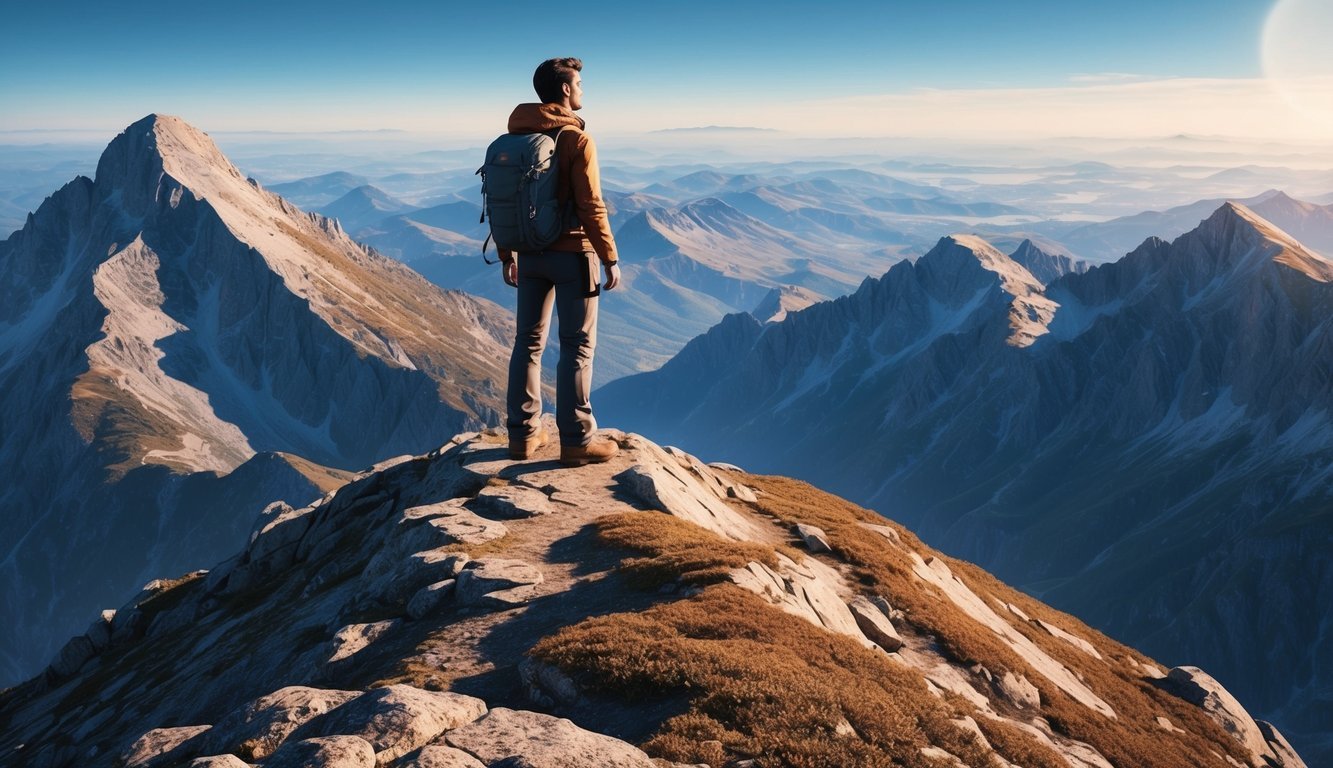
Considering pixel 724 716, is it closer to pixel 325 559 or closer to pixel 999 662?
pixel 999 662

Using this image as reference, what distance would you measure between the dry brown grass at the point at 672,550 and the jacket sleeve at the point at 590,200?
22.6 feet

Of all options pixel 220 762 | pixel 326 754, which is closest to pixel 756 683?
pixel 326 754

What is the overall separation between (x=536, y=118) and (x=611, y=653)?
42.2 ft

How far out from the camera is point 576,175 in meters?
20.8

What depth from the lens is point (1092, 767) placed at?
67.6ft

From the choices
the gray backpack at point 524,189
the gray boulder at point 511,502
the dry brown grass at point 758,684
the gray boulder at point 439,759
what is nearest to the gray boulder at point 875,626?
the dry brown grass at point 758,684

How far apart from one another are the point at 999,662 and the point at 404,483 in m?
25.2

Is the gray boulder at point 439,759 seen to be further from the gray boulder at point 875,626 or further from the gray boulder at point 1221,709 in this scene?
the gray boulder at point 1221,709

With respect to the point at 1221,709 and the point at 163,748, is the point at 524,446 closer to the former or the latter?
the point at 163,748

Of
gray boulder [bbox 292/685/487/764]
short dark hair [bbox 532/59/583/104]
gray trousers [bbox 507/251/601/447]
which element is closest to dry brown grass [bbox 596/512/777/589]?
gray trousers [bbox 507/251/601/447]

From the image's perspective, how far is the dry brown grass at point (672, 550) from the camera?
64.3ft

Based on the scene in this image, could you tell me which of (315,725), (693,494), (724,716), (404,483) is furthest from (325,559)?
(724,716)

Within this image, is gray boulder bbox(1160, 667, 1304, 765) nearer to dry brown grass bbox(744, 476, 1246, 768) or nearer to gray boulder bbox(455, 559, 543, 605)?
dry brown grass bbox(744, 476, 1246, 768)

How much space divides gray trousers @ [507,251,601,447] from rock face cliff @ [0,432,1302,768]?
8.48 feet
